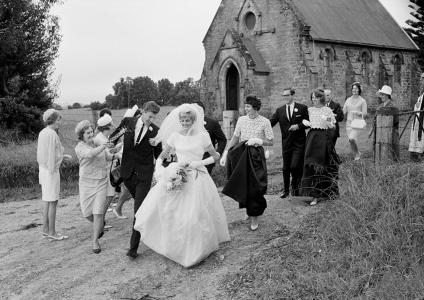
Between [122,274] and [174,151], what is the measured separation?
6.08ft

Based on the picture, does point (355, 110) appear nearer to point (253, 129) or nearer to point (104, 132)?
point (253, 129)

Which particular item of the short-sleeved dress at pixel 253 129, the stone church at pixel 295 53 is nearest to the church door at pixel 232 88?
the stone church at pixel 295 53

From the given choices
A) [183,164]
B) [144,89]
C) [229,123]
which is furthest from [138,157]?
[144,89]

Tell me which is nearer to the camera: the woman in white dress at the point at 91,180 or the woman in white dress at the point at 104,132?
the woman in white dress at the point at 91,180

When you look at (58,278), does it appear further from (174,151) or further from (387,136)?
(387,136)

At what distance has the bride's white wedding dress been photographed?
22.4 ft

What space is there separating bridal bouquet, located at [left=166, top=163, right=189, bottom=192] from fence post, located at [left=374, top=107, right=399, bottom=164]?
3.82 metres

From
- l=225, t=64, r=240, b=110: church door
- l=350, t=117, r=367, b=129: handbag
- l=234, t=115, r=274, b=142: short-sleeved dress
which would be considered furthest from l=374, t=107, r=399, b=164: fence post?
l=225, t=64, r=240, b=110: church door

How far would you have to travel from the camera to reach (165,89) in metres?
79.7

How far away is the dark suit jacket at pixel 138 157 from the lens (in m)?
7.47

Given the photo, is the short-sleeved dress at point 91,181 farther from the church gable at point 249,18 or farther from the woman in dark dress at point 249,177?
the church gable at point 249,18

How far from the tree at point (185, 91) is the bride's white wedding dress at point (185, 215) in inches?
2461

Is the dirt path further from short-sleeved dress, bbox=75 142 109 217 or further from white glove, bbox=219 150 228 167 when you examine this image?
white glove, bbox=219 150 228 167

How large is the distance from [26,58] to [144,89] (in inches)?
2049
